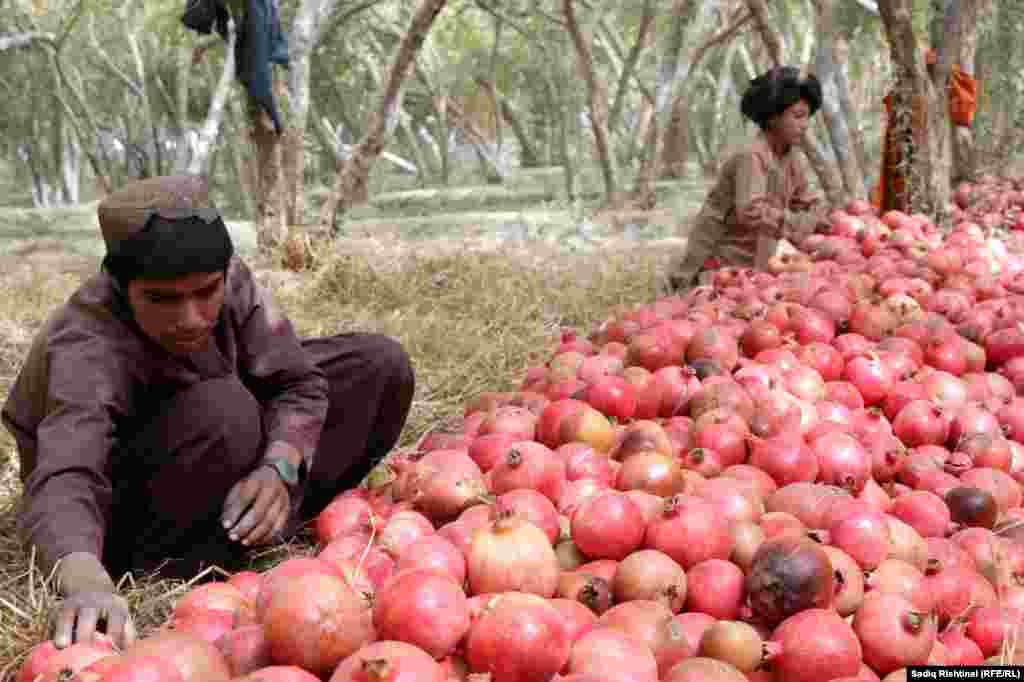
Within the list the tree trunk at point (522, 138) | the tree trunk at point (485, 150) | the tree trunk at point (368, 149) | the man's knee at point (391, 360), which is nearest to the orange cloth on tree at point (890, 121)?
the tree trunk at point (368, 149)

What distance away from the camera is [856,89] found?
79.6ft

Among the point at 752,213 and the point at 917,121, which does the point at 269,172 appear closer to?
the point at 752,213

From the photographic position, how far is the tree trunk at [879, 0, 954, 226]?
588 cm

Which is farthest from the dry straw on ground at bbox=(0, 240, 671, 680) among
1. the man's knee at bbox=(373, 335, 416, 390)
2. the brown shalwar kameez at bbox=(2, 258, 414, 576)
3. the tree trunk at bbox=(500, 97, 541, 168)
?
the tree trunk at bbox=(500, 97, 541, 168)

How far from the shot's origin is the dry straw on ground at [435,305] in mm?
3699

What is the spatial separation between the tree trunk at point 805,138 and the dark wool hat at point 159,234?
5.22 meters

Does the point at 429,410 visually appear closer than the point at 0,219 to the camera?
Yes

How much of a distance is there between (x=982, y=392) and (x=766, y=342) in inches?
26.9

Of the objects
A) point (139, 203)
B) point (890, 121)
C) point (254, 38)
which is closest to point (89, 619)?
point (139, 203)

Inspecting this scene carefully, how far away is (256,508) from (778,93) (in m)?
3.96

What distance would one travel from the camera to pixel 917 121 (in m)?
6.03

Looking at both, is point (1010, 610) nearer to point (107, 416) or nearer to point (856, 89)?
point (107, 416)

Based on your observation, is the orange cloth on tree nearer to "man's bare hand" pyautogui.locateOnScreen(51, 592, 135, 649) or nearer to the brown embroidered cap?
the brown embroidered cap

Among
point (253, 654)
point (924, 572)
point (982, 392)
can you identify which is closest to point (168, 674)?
point (253, 654)
